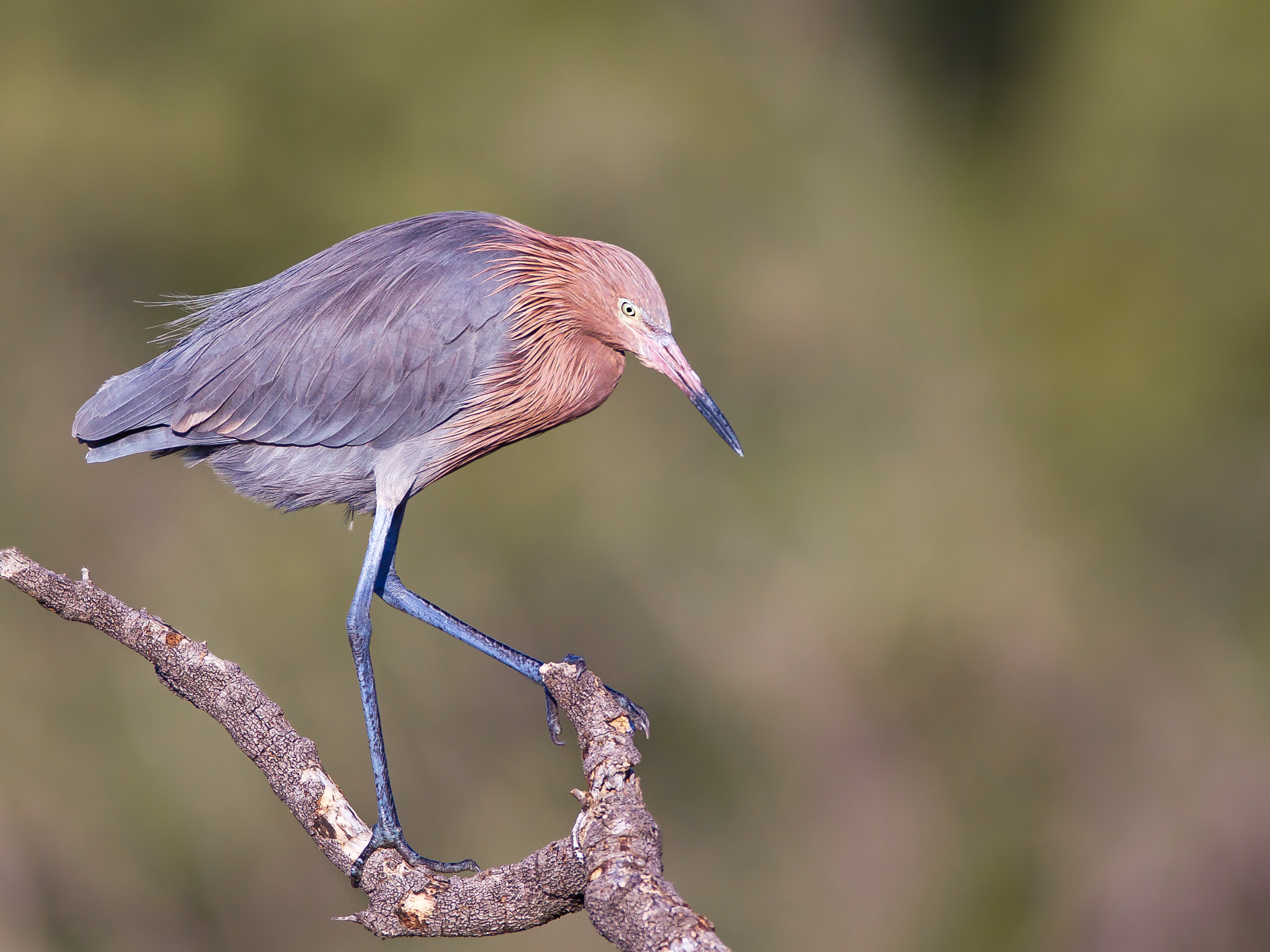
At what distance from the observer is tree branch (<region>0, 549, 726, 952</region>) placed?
7.28ft

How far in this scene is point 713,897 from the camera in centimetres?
741

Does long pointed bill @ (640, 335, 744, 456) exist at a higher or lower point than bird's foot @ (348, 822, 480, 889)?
higher

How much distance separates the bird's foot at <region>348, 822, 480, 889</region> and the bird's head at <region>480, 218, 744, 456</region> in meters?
1.33

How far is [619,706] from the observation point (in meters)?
2.86

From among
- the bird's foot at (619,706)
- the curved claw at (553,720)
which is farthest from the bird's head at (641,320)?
the curved claw at (553,720)

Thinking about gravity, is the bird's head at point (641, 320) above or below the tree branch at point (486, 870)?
above

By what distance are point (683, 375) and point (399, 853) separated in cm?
145

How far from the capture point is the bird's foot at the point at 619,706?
2970 mm

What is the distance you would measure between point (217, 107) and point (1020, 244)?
17.2ft

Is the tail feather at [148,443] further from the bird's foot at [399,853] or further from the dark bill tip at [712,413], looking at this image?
the dark bill tip at [712,413]

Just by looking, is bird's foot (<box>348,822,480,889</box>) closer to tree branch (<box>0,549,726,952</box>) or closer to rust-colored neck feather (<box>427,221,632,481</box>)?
tree branch (<box>0,549,726,952</box>)

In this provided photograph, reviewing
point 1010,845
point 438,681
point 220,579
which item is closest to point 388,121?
point 220,579

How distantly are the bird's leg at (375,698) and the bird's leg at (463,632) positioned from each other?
15cm

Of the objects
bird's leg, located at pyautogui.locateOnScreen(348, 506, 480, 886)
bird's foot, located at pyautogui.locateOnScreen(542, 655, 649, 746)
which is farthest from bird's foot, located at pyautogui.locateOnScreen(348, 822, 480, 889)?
bird's foot, located at pyautogui.locateOnScreen(542, 655, 649, 746)
